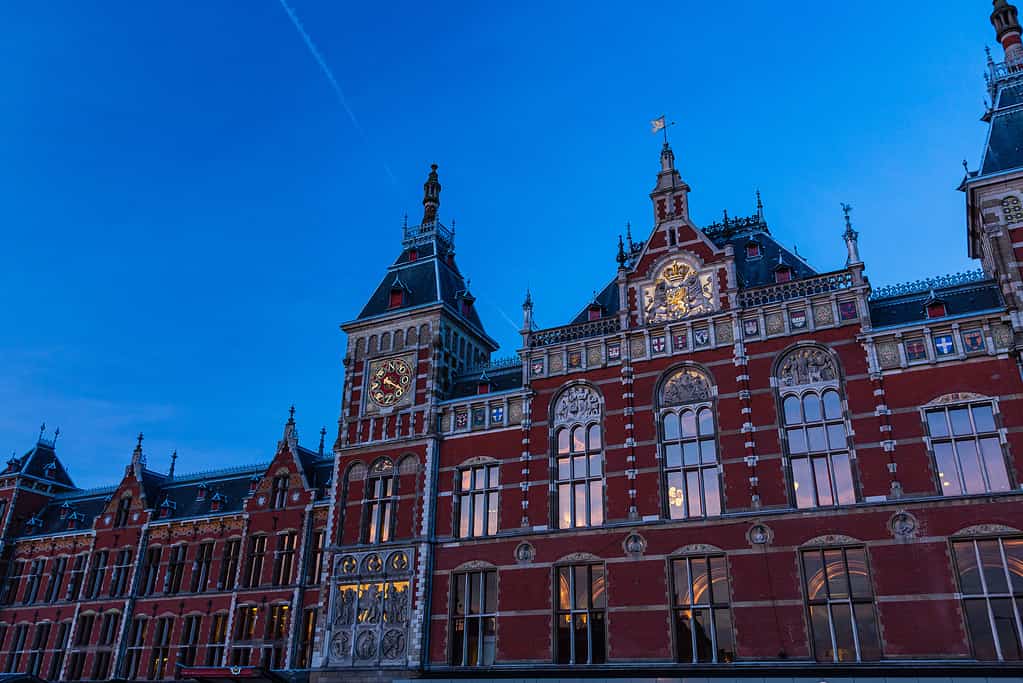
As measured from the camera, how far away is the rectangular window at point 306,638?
39312 millimetres

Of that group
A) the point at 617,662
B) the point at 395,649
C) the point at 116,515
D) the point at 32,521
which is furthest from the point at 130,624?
Result: the point at 617,662

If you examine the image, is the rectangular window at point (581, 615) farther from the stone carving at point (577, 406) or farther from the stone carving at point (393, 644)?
the stone carving at point (393, 644)

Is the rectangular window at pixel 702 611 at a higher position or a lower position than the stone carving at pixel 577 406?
lower

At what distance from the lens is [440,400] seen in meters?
36.6

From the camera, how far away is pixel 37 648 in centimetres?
5012

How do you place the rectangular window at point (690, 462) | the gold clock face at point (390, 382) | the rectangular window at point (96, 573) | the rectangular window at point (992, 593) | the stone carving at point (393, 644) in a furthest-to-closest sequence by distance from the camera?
the rectangular window at point (96, 573), the gold clock face at point (390, 382), the stone carving at point (393, 644), the rectangular window at point (690, 462), the rectangular window at point (992, 593)

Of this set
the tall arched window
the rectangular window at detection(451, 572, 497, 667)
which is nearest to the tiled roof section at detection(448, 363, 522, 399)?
the rectangular window at detection(451, 572, 497, 667)

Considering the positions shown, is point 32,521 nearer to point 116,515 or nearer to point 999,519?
point 116,515

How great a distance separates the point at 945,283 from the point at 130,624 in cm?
4650

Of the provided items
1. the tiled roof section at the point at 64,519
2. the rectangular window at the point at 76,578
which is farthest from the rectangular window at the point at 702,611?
the tiled roof section at the point at 64,519

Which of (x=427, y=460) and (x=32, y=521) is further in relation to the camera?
(x=32, y=521)

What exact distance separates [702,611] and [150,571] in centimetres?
3592

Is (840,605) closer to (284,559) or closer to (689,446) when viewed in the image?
(689,446)

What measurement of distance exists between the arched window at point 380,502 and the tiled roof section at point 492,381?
458 centimetres
